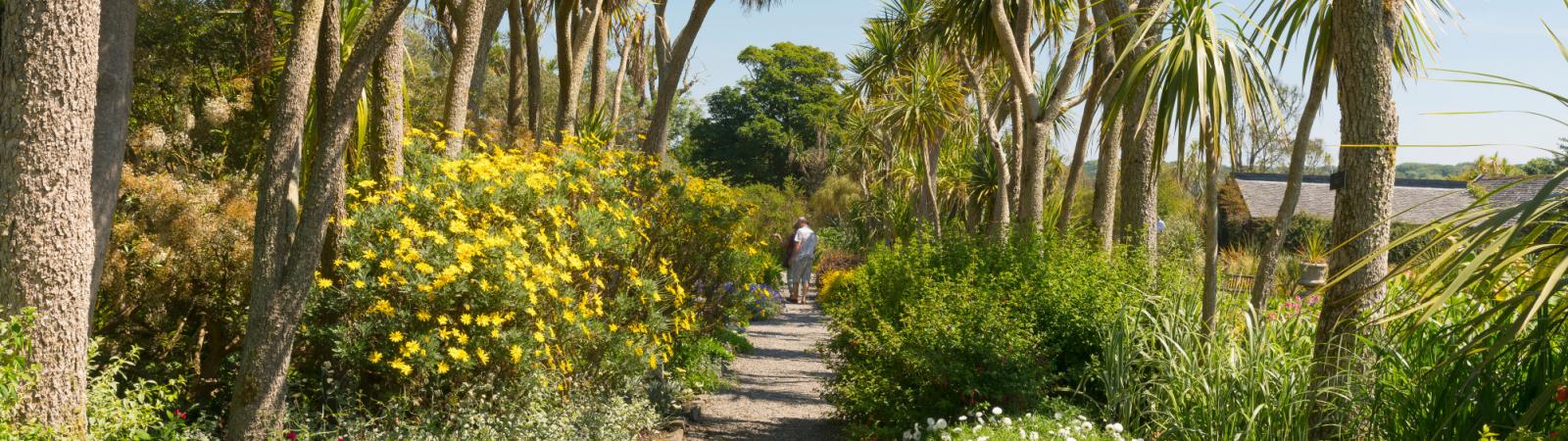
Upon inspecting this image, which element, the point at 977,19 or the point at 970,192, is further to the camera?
the point at 970,192

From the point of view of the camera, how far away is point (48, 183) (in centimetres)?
323

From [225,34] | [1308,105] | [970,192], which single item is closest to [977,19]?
[1308,105]

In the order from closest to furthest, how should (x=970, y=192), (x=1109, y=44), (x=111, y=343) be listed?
(x=111, y=343), (x=1109, y=44), (x=970, y=192)

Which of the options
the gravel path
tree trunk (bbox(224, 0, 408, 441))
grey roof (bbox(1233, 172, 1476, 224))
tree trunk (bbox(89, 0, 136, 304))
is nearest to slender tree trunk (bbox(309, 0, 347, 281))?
tree trunk (bbox(224, 0, 408, 441))

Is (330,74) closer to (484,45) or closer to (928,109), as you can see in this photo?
(484,45)

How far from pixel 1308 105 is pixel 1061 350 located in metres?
1.80

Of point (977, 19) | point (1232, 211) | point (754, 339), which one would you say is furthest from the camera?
point (1232, 211)

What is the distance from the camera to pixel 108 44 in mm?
4070

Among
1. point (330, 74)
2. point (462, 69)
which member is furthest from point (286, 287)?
point (462, 69)

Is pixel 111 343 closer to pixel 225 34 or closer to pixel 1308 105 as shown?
pixel 225 34

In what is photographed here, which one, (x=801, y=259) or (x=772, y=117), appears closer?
(x=801, y=259)

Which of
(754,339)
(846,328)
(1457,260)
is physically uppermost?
(1457,260)

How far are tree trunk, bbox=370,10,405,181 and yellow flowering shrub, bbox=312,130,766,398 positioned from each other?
114 millimetres

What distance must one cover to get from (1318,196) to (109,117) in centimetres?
2852
